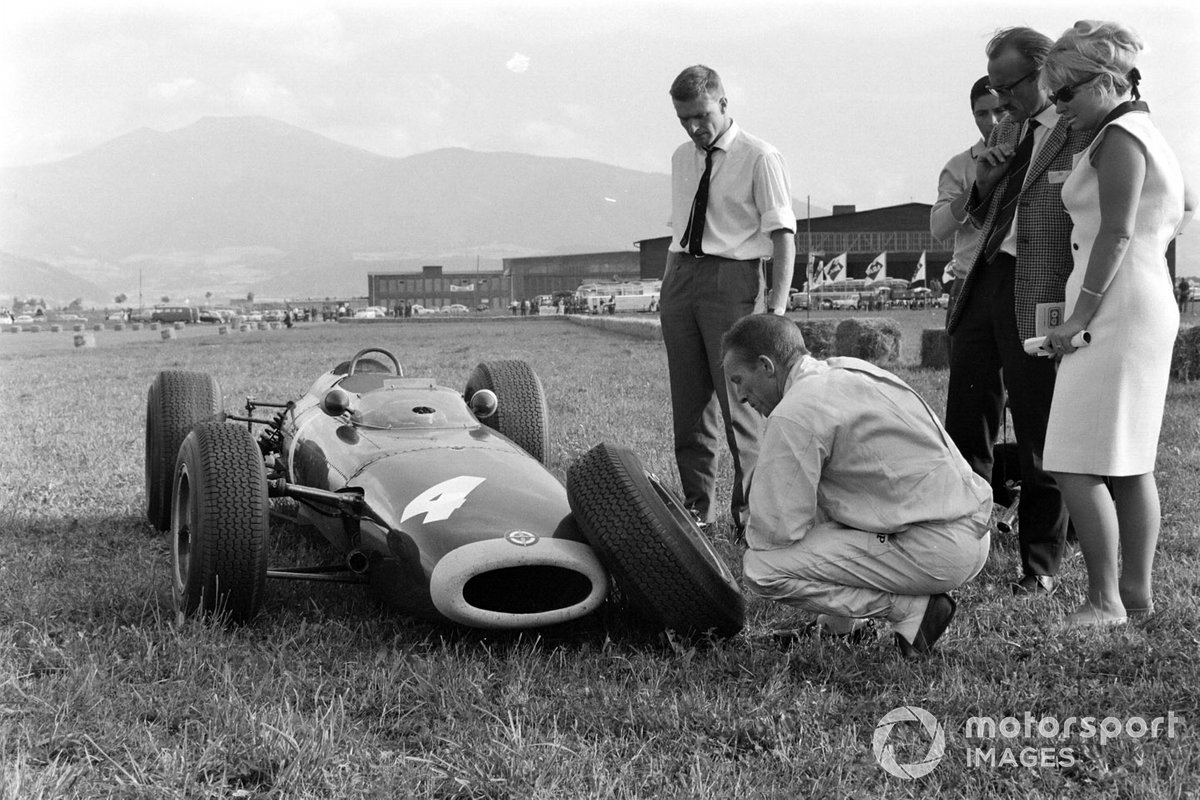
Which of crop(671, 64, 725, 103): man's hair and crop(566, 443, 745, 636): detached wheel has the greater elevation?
crop(671, 64, 725, 103): man's hair

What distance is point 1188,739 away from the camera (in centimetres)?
296

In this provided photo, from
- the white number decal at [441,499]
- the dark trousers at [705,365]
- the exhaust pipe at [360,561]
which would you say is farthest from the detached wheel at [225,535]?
the dark trousers at [705,365]

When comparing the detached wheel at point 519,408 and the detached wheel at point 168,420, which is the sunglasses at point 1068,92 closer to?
the detached wheel at point 519,408

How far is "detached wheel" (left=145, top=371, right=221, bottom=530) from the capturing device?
5902 millimetres

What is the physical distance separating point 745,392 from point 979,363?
1541 mm

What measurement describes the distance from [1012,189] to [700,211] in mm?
1569

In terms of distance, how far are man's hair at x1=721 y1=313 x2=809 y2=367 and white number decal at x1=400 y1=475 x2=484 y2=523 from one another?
109cm

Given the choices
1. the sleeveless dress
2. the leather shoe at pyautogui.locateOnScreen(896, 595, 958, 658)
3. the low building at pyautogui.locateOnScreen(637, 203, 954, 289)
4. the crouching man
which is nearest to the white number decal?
the crouching man

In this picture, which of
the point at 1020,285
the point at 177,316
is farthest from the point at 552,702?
the point at 177,316

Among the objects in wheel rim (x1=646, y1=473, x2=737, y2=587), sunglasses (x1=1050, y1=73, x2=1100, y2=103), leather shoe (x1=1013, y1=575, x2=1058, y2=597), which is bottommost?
leather shoe (x1=1013, y1=575, x2=1058, y2=597)

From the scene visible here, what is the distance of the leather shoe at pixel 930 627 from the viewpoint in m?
3.62

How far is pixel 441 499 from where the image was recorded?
405 centimetres

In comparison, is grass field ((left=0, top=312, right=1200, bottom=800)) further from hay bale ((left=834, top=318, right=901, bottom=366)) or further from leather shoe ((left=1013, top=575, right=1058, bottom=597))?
hay bale ((left=834, top=318, right=901, bottom=366))

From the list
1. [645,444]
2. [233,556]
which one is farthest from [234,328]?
[233,556]
